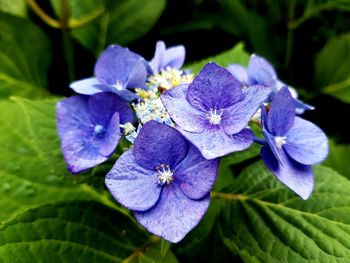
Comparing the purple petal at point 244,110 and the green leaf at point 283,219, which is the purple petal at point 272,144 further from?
the green leaf at point 283,219

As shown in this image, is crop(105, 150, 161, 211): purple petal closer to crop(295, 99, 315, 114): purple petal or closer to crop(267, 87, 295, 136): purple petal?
crop(267, 87, 295, 136): purple petal

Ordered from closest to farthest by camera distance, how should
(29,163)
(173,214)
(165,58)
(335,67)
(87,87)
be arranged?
(173,214), (87,87), (165,58), (29,163), (335,67)

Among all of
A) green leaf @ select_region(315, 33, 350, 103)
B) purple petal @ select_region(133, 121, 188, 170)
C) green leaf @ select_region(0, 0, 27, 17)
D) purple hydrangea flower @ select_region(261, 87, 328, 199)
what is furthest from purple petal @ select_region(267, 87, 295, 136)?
green leaf @ select_region(0, 0, 27, 17)

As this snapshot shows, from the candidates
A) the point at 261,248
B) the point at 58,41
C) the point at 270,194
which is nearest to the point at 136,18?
the point at 58,41

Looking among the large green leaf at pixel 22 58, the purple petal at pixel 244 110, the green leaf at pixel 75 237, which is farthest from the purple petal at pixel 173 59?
the large green leaf at pixel 22 58

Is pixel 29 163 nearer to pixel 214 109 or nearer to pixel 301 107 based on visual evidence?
pixel 214 109

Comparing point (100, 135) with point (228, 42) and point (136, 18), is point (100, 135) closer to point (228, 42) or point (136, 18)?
point (136, 18)

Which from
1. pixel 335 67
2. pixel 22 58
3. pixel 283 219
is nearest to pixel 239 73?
pixel 283 219
